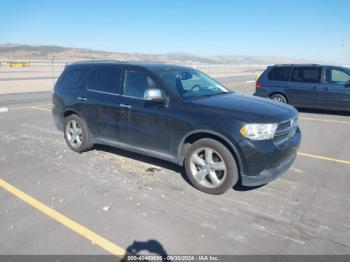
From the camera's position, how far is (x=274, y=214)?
4133 millimetres

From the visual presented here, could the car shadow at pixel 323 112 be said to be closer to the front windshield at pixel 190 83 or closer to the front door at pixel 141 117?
the front windshield at pixel 190 83

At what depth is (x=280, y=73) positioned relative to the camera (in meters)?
12.2

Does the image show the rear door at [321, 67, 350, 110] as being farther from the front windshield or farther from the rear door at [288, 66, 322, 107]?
the front windshield

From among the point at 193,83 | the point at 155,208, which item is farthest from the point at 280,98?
the point at 155,208

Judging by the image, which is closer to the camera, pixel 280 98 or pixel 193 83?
pixel 193 83

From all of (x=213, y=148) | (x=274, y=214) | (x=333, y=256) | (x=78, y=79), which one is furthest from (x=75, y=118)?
(x=333, y=256)

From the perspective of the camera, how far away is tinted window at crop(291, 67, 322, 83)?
37.5 feet

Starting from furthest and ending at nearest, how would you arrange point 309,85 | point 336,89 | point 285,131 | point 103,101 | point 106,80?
point 309,85
point 336,89
point 106,80
point 103,101
point 285,131

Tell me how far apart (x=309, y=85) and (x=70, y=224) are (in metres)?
10.1

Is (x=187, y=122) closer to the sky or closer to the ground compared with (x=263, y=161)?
closer to the sky

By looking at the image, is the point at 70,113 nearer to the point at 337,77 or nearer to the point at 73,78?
the point at 73,78

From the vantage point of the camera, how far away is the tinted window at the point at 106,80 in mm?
5797

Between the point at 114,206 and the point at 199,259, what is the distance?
1.52 metres

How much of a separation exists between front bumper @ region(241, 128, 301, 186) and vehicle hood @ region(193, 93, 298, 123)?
0.35 m
